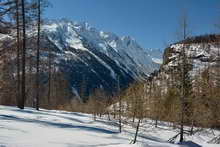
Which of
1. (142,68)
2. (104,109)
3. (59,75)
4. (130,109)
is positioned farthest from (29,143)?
(59,75)

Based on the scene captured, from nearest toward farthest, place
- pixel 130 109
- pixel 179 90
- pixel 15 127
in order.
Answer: pixel 15 127 → pixel 130 109 → pixel 179 90

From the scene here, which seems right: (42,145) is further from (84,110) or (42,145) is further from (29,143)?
(84,110)

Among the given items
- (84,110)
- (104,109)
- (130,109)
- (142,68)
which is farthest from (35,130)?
(84,110)

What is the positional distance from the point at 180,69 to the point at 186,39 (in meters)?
2.14

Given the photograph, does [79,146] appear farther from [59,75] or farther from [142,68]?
[59,75]

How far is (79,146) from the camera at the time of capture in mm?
11594

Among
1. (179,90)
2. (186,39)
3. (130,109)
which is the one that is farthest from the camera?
(179,90)

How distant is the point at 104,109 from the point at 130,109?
12901 mm

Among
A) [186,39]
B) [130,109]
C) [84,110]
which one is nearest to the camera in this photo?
[130,109]

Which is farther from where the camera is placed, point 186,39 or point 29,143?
point 186,39

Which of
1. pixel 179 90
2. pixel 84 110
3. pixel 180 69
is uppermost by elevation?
pixel 180 69

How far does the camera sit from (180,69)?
2073 cm

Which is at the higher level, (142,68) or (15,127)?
(142,68)

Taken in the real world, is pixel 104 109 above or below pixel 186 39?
below
